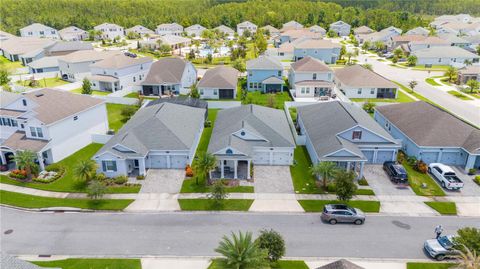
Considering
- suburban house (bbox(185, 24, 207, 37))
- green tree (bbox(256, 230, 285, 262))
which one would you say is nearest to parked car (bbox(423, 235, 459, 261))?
green tree (bbox(256, 230, 285, 262))

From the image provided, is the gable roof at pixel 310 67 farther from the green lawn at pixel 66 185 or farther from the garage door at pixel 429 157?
the green lawn at pixel 66 185

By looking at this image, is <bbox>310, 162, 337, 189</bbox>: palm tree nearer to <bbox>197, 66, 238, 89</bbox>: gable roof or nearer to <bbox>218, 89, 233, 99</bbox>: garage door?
<bbox>197, 66, 238, 89</bbox>: gable roof

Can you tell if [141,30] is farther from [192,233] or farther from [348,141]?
[192,233]

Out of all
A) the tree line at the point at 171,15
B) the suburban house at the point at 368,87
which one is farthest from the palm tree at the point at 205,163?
the tree line at the point at 171,15

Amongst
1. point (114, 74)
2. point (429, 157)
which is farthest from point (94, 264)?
point (114, 74)

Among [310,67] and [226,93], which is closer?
[226,93]

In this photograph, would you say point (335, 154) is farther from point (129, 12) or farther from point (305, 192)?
point (129, 12)
